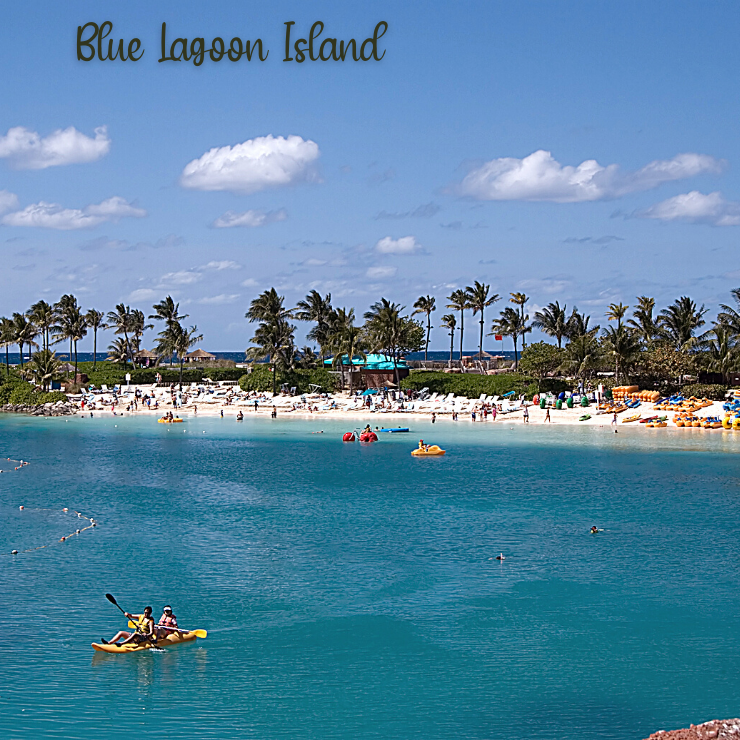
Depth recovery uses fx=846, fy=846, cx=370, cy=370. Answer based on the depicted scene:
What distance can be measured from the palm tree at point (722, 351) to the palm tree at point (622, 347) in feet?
23.2

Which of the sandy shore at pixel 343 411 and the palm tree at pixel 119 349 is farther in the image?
the palm tree at pixel 119 349

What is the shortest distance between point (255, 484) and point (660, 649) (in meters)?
30.8

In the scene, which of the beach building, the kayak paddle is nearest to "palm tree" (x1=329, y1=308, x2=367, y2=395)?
the beach building

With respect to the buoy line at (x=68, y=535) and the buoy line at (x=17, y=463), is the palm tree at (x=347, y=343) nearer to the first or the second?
the buoy line at (x=17, y=463)

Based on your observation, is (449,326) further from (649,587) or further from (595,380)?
(649,587)

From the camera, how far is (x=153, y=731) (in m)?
19.0

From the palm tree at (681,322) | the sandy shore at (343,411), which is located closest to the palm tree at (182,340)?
the sandy shore at (343,411)

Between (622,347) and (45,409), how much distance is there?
206 ft

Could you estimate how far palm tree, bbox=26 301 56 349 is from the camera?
108 meters

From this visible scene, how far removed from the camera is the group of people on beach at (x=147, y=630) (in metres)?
23.4

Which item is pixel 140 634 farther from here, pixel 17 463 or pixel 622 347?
pixel 622 347

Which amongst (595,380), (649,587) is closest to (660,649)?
(649,587)

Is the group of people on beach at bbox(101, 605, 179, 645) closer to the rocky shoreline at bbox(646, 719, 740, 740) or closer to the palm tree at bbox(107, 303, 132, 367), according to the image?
the rocky shoreline at bbox(646, 719, 740, 740)

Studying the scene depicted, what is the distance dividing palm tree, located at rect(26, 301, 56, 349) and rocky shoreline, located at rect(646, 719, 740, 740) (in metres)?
104
